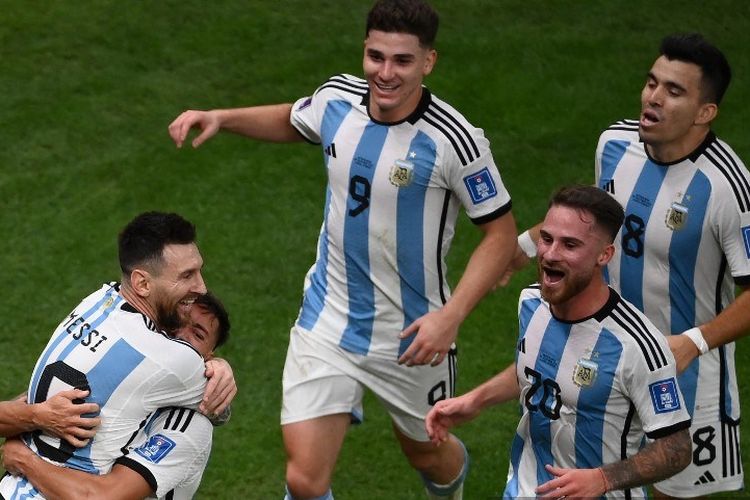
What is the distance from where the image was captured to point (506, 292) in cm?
794

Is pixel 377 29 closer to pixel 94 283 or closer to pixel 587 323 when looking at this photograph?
pixel 587 323

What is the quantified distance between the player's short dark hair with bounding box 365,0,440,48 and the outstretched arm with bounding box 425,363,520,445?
4.50 ft

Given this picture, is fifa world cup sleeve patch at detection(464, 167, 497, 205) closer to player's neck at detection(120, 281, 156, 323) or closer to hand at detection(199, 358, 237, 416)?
hand at detection(199, 358, 237, 416)

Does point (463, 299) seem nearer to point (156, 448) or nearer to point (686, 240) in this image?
point (686, 240)

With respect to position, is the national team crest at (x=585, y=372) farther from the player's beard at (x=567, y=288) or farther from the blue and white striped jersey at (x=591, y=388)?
the player's beard at (x=567, y=288)

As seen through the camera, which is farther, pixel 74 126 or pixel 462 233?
pixel 74 126

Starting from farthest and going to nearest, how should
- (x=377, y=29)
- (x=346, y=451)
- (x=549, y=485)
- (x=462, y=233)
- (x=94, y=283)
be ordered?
(x=462, y=233) → (x=94, y=283) → (x=346, y=451) → (x=377, y=29) → (x=549, y=485)

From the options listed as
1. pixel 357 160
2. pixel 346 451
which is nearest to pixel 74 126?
pixel 346 451

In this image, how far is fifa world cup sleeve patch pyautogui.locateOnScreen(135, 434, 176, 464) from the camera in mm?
4332

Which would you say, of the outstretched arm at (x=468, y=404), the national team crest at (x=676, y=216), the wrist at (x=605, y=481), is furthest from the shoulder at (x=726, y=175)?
the wrist at (x=605, y=481)

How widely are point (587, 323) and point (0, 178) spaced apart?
491 centimetres

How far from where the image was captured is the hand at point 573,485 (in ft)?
14.3

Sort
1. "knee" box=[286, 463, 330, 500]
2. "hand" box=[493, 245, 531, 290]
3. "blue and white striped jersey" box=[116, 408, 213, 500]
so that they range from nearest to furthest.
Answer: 1. "blue and white striped jersey" box=[116, 408, 213, 500]
2. "knee" box=[286, 463, 330, 500]
3. "hand" box=[493, 245, 531, 290]

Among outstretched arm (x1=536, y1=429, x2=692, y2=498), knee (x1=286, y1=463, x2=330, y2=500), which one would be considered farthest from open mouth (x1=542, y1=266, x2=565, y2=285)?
knee (x1=286, y1=463, x2=330, y2=500)
